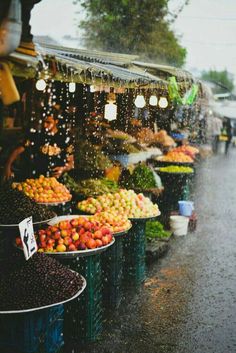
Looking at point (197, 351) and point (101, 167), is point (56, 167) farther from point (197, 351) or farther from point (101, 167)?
point (197, 351)

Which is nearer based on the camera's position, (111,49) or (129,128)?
(129,128)

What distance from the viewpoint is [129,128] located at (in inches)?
559

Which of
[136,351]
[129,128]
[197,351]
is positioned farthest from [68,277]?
[129,128]

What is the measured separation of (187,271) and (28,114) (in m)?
5.52

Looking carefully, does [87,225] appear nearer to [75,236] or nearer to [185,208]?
[75,236]

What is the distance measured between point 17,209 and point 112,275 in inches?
65.7

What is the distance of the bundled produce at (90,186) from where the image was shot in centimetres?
862

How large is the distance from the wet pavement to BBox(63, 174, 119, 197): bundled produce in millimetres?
1682

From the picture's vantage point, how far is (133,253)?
24.3 ft

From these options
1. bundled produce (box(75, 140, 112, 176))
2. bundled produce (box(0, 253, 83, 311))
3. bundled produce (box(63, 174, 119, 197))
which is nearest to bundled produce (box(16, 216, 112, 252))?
bundled produce (box(0, 253, 83, 311))

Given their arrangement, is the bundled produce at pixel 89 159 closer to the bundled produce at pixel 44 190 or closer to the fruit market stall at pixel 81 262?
the bundled produce at pixel 44 190

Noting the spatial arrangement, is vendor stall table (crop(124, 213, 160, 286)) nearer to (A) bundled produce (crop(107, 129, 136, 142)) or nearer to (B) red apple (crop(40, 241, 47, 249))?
(B) red apple (crop(40, 241, 47, 249))

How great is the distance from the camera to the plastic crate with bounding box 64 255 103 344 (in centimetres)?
534

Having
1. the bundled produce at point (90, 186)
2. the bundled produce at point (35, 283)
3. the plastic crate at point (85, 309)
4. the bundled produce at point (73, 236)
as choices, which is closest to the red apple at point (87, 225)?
the bundled produce at point (73, 236)
